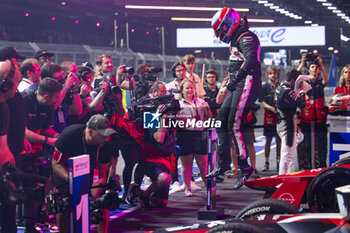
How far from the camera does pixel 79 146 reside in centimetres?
638

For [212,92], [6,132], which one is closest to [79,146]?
[6,132]

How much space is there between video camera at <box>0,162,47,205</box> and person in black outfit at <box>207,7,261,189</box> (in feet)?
6.75

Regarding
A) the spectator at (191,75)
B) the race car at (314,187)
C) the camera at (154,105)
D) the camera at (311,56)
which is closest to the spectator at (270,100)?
the camera at (311,56)

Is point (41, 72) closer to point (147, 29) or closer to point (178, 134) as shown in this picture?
point (178, 134)

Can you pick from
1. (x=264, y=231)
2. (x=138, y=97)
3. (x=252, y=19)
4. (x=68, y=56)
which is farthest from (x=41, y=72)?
(x=252, y=19)

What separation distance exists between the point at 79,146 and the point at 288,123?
4241 mm

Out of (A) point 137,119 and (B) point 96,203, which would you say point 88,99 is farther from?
(B) point 96,203

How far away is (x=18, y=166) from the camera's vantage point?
656 cm

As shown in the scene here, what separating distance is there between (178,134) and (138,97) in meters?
0.88

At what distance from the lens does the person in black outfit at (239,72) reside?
6418 millimetres

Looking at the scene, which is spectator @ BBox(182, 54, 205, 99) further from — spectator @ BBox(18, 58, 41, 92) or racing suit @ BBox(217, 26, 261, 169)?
racing suit @ BBox(217, 26, 261, 169)

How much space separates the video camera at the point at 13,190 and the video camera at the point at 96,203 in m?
0.68

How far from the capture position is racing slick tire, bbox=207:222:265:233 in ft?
12.9

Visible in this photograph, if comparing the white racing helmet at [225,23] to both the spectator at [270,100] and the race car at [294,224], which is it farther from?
the spectator at [270,100]
